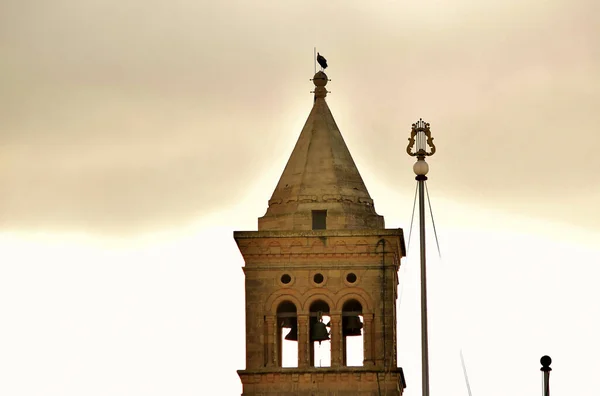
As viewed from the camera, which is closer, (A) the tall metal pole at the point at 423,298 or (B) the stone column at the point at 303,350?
(A) the tall metal pole at the point at 423,298

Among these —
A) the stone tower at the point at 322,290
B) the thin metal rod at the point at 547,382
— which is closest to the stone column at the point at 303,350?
the stone tower at the point at 322,290

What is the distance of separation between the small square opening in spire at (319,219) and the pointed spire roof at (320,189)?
4.3 inches

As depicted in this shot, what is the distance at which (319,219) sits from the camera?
326 feet

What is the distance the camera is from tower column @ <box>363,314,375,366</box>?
97.9 m

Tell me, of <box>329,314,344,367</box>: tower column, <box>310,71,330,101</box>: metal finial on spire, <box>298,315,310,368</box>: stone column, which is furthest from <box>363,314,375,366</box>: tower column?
<box>310,71,330,101</box>: metal finial on spire

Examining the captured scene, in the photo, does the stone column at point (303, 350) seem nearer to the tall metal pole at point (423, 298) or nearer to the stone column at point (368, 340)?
the stone column at point (368, 340)

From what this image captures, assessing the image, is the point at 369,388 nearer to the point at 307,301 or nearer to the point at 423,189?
the point at 307,301

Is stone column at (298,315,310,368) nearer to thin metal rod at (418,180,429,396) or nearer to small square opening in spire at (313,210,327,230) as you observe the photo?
small square opening in spire at (313,210,327,230)

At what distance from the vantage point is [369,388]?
97312 millimetres

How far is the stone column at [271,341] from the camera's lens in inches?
3866

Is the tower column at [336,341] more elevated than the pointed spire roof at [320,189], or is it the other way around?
the pointed spire roof at [320,189]

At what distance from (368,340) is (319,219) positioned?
4.09 m

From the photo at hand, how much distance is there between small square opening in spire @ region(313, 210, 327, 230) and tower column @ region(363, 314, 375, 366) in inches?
122

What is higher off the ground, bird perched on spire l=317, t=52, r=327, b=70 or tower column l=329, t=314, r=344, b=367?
bird perched on spire l=317, t=52, r=327, b=70
